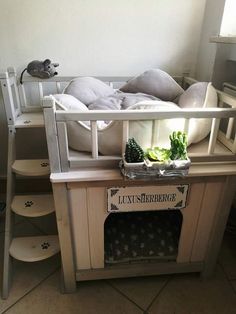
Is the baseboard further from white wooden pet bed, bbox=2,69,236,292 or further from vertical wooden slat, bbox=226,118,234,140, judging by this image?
vertical wooden slat, bbox=226,118,234,140

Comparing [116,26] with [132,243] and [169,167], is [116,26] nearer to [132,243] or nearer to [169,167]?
[169,167]

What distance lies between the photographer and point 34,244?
1.23 metres

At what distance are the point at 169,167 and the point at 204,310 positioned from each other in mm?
712

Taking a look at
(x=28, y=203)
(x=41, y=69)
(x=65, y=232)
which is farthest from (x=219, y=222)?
(x=41, y=69)

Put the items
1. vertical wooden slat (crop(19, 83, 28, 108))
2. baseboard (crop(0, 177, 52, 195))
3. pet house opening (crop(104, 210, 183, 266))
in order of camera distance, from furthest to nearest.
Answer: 1. baseboard (crop(0, 177, 52, 195))
2. vertical wooden slat (crop(19, 83, 28, 108))
3. pet house opening (crop(104, 210, 183, 266))

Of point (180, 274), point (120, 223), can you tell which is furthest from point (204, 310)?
point (120, 223)

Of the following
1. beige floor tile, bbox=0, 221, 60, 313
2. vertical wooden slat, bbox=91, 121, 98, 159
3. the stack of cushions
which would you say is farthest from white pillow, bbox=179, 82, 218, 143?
beige floor tile, bbox=0, 221, 60, 313

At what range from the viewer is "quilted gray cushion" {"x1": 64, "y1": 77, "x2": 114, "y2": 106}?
125cm

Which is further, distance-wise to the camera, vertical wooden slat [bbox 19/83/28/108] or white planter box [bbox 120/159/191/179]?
vertical wooden slat [bbox 19/83/28/108]

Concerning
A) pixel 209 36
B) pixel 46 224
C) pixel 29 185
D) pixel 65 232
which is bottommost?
pixel 46 224

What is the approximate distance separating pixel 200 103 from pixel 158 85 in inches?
14.6

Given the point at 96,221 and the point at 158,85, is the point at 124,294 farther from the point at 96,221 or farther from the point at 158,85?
the point at 158,85

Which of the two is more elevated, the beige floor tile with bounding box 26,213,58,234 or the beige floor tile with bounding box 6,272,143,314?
the beige floor tile with bounding box 6,272,143,314

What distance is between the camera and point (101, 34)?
1.43m
